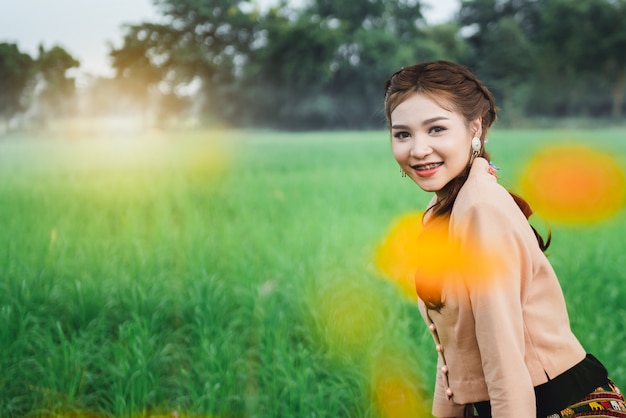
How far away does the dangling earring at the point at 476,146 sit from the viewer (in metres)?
1.28

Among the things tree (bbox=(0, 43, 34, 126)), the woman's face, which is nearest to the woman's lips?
the woman's face

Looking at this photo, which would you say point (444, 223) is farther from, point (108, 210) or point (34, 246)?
point (108, 210)

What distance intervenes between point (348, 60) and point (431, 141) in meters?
34.7

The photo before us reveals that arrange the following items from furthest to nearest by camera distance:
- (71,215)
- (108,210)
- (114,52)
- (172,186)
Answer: (114,52)
(172,186)
(108,210)
(71,215)

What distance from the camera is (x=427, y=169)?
4.17 ft

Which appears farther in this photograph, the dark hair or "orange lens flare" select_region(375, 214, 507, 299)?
the dark hair

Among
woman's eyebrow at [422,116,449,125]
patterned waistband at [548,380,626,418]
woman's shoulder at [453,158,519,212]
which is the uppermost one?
woman's eyebrow at [422,116,449,125]

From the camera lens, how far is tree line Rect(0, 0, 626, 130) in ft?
93.1

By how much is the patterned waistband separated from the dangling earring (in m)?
0.56

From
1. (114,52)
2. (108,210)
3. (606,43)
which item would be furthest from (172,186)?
(606,43)

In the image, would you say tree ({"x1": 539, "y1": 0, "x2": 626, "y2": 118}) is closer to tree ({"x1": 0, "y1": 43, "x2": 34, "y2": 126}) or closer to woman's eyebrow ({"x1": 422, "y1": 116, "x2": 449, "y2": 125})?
tree ({"x1": 0, "y1": 43, "x2": 34, "y2": 126})

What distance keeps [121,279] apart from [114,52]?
21.8 metres

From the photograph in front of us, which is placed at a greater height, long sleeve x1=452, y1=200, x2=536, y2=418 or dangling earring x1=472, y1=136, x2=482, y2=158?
dangling earring x1=472, y1=136, x2=482, y2=158

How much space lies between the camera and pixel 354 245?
3.93 metres
